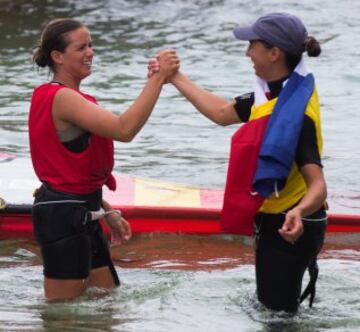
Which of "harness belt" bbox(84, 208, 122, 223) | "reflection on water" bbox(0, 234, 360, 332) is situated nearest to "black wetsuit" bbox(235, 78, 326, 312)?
"reflection on water" bbox(0, 234, 360, 332)

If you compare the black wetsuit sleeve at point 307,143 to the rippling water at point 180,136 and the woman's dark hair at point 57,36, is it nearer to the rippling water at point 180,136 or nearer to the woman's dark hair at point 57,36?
the rippling water at point 180,136

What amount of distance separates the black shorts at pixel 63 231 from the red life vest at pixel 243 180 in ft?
2.15

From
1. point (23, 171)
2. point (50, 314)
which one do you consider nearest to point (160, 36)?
point (23, 171)

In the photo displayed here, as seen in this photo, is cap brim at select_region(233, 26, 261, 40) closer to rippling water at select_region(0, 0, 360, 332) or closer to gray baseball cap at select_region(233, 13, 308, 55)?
gray baseball cap at select_region(233, 13, 308, 55)

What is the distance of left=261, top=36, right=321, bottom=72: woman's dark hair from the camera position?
4160 millimetres

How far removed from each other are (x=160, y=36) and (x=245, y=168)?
12.3 metres

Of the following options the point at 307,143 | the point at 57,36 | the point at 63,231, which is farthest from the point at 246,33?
the point at 63,231

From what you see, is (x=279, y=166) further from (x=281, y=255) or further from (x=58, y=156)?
(x=58, y=156)

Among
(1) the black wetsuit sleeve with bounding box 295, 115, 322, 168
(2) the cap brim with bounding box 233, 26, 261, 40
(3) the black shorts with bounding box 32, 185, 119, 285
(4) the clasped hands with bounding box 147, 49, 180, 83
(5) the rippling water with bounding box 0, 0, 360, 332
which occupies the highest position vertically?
(2) the cap brim with bounding box 233, 26, 261, 40

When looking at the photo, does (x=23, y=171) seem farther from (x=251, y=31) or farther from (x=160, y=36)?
(x=160, y=36)

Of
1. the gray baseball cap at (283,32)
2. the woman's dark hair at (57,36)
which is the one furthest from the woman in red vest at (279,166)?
the woman's dark hair at (57,36)

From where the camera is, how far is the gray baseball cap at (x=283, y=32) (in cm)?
414

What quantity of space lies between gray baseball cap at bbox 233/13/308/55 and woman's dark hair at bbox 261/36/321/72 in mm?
16

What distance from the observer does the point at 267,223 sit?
14.1 ft
